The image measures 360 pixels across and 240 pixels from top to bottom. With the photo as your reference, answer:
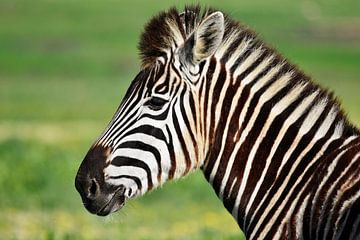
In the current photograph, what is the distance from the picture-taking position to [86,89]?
47.8m

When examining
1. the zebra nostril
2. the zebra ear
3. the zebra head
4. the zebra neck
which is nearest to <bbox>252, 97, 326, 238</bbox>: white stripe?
the zebra neck

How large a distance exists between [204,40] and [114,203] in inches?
47.5

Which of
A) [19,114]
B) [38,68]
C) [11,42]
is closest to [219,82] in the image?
[19,114]

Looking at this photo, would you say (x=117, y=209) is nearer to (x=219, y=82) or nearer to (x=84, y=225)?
(x=219, y=82)

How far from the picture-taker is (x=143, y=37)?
6.35 metres

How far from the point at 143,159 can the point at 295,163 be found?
38.4 inches

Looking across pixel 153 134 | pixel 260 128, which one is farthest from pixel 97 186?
pixel 260 128

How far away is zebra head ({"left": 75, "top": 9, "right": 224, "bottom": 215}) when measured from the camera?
19.8ft

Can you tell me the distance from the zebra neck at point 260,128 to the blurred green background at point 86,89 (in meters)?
0.67

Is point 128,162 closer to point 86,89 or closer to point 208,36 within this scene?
point 208,36

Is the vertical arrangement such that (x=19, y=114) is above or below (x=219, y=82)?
below

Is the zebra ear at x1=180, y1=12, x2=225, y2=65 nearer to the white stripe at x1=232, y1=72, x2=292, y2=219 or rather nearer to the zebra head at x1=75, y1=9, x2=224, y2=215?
the zebra head at x1=75, y1=9, x2=224, y2=215

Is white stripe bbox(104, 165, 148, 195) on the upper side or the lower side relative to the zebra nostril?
upper

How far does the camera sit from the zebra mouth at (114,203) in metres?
6.09
